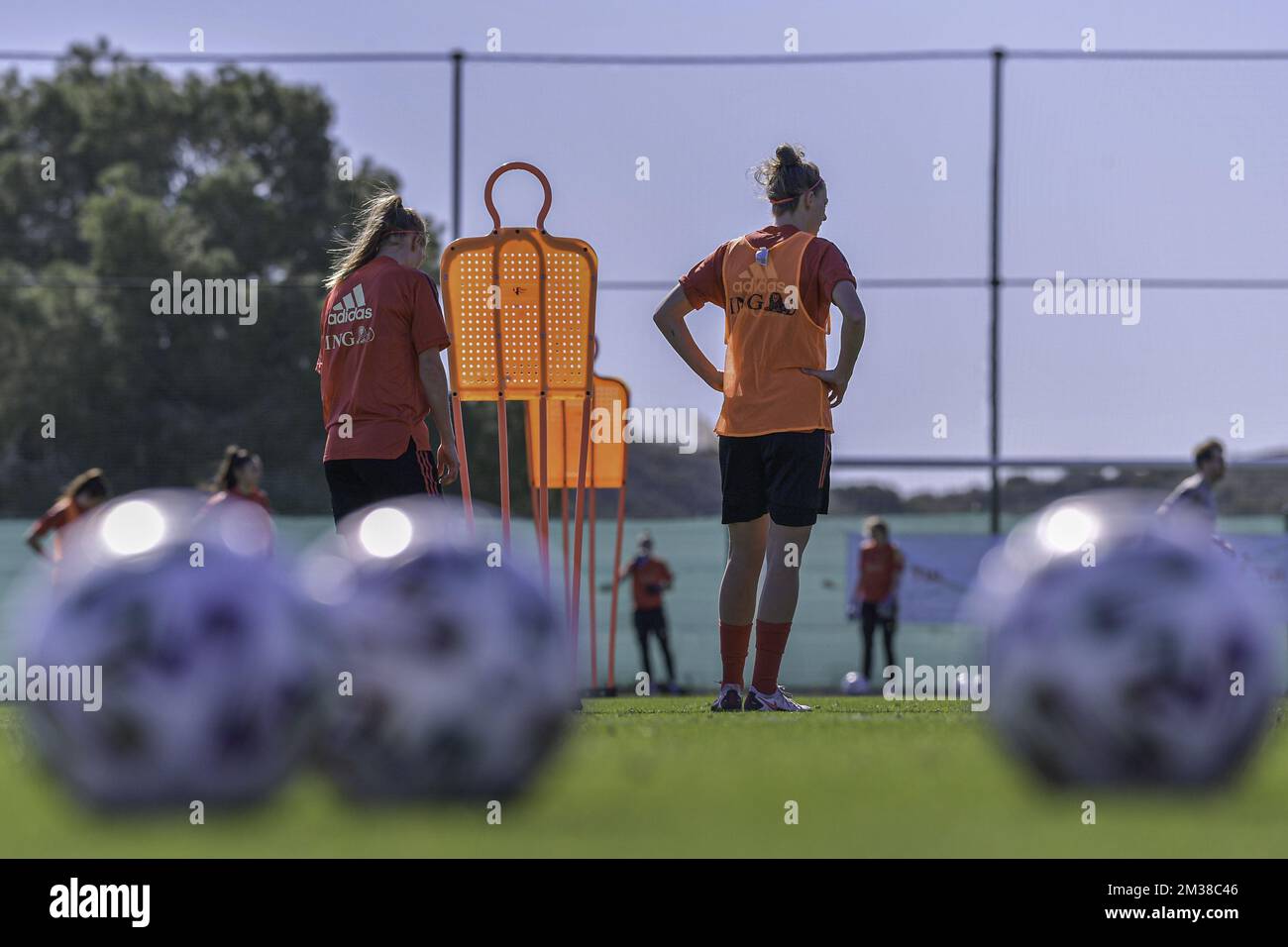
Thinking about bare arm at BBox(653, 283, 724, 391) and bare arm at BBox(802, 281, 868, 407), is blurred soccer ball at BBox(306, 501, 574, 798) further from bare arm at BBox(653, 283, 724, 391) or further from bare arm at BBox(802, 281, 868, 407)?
bare arm at BBox(653, 283, 724, 391)

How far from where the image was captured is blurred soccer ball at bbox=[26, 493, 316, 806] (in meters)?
3.22

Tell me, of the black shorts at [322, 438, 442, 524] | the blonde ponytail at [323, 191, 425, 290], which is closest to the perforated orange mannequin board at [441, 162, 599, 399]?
the blonde ponytail at [323, 191, 425, 290]

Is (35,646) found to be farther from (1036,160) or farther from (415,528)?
(1036,160)

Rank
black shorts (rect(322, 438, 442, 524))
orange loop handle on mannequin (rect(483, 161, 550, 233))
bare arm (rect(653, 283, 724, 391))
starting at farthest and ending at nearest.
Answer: orange loop handle on mannequin (rect(483, 161, 550, 233))
bare arm (rect(653, 283, 724, 391))
black shorts (rect(322, 438, 442, 524))

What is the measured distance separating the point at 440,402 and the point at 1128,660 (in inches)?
138

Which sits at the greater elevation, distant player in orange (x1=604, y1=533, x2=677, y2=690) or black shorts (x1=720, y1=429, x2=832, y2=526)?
black shorts (x1=720, y1=429, x2=832, y2=526)

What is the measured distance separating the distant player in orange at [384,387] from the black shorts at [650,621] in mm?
8512

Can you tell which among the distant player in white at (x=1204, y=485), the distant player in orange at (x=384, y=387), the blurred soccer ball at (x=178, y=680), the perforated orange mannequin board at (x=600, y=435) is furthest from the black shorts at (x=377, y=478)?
the perforated orange mannequin board at (x=600, y=435)

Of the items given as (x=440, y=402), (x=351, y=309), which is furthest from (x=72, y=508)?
(x=440, y=402)

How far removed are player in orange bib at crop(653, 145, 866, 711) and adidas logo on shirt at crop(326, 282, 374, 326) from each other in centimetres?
139

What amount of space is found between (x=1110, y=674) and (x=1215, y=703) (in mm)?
217

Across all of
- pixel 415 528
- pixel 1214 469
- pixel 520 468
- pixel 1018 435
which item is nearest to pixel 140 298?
pixel 520 468
